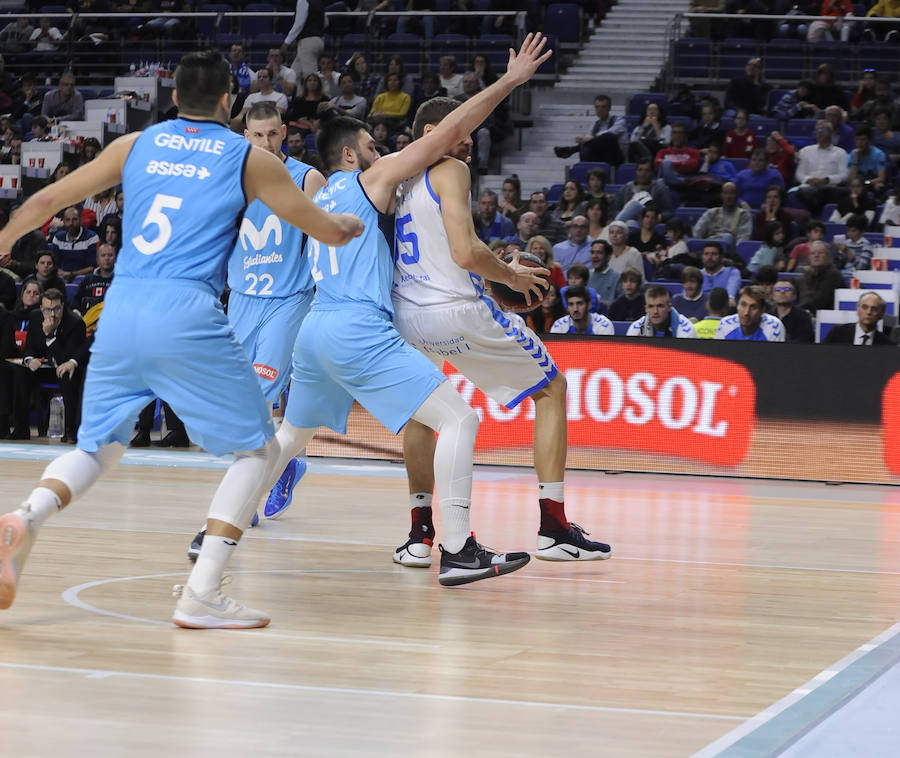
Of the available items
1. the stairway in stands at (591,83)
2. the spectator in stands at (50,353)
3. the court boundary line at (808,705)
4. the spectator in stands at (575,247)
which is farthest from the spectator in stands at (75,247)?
the court boundary line at (808,705)

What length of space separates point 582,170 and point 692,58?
2634 mm

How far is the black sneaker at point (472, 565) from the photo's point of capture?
19.2ft

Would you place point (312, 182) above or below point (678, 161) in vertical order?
below

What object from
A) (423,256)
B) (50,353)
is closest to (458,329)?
(423,256)

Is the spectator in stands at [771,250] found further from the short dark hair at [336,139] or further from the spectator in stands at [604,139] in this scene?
the short dark hair at [336,139]

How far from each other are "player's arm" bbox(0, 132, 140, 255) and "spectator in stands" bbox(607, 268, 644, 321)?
26.1 ft

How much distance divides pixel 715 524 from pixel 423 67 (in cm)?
1143

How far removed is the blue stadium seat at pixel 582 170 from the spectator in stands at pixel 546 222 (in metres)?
0.98

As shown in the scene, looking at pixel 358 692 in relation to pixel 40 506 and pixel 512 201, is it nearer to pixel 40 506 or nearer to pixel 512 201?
pixel 40 506

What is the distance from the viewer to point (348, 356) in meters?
5.88

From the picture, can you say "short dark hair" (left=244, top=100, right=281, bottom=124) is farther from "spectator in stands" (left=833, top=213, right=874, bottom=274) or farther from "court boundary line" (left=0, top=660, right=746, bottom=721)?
"spectator in stands" (left=833, top=213, right=874, bottom=274)

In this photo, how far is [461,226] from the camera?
5922mm

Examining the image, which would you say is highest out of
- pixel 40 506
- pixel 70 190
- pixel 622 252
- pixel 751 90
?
pixel 751 90

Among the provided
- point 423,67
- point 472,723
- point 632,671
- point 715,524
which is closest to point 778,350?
point 715,524
